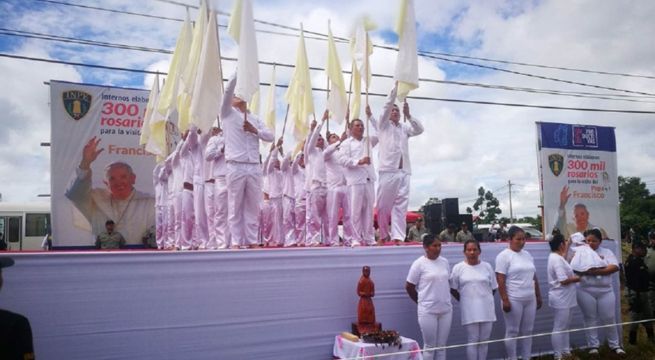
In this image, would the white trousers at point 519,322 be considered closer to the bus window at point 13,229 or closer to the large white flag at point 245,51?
the large white flag at point 245,51

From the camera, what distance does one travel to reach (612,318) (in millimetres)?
6809

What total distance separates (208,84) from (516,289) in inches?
170

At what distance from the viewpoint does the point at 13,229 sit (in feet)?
47.1

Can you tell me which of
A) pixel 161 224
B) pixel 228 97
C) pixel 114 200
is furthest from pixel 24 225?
pixel 228 97

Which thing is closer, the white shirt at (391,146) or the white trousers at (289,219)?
the white shirt at (391,146)

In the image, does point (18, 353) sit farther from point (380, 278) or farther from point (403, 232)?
point (403, 232)

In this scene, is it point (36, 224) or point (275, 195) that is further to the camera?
point (36, 224)

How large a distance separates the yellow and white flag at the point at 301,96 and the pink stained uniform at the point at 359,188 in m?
1.48

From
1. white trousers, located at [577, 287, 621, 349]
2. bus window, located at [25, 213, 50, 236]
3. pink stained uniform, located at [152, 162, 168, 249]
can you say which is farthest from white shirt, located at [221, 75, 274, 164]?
bus window, located at [25, 213, 50, 236]

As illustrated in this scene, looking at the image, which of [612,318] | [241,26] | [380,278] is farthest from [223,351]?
[612,318]

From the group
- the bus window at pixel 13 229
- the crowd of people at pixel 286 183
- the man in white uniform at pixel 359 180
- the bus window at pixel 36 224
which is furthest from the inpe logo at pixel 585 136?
the bus window at pixel 13 229

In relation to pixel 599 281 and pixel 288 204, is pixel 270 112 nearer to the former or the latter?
pixel 288 204

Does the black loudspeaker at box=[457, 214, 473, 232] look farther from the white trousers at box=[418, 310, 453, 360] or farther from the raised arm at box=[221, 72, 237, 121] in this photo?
the raised arm at box=[221, 72, 237, 121]

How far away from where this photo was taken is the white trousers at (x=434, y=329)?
547 centimetres
